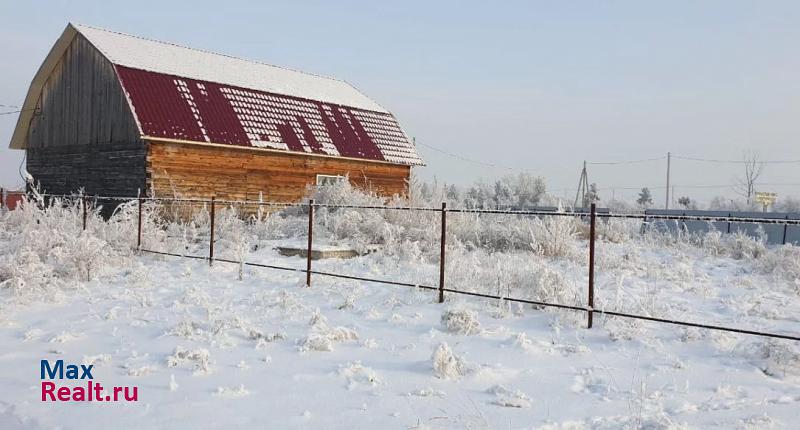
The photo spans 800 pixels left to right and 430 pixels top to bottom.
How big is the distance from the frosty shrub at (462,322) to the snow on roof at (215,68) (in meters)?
16.0

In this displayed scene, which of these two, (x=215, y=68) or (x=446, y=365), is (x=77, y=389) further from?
(x=215, y=68)

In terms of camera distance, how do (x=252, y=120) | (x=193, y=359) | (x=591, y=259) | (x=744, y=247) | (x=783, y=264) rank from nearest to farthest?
(x=193, y=359), (x=591, y=259), (x=783, y=264), (x=744, y=247), (x=252, y=120)

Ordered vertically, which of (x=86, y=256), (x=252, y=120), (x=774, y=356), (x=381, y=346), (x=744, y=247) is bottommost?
(x=381, y=346)

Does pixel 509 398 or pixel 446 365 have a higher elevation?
pixel 446 365

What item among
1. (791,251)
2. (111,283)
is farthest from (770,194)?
(111,283)

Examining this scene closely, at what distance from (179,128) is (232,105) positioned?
2738mm

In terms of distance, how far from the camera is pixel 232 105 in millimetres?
19875

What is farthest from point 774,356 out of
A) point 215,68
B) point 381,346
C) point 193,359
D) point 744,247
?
point 215,68

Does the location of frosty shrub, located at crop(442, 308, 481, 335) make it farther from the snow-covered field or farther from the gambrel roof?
the gambrel roof

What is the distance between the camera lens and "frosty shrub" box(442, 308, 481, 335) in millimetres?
6535

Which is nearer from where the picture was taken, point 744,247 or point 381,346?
point 381,346

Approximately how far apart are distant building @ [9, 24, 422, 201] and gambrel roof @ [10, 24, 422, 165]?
0.05 m

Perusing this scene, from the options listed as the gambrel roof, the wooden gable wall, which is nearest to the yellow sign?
the gambrel roof

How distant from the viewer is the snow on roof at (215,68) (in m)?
19.2
